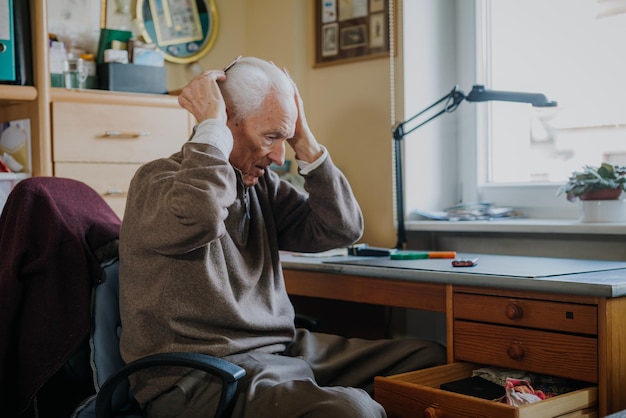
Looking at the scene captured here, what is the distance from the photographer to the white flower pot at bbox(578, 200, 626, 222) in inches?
92.9

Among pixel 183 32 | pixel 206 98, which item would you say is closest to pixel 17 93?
pixel 183 32

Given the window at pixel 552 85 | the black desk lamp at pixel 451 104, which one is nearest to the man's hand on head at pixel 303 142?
the black desk lamp at pixel 451 104

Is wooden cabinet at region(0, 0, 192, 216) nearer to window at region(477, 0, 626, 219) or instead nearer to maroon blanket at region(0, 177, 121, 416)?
maroon blanket at region(0, 177, 121, 416)

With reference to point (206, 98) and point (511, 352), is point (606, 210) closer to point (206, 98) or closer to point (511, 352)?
point (511, 352)

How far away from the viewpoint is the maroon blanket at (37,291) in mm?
1678

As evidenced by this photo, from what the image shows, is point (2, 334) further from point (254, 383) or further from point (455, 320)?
point (455, 320)

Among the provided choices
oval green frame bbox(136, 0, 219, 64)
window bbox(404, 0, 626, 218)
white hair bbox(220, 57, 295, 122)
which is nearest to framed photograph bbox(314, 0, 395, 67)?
window bbox(404, 0, 626, 218)

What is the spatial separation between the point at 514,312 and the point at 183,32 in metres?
1.85

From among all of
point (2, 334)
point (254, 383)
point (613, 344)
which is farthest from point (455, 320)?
point (2, 334)

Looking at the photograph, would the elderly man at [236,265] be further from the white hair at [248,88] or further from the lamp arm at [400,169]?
the lamp arm at [400,169]

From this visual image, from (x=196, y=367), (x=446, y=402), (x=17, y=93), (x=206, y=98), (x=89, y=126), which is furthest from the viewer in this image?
(x=89, y=126)

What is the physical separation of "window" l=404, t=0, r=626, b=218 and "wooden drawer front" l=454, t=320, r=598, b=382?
90cm

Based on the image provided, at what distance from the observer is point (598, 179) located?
2.37 meters

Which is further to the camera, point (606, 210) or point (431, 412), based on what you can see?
point (606, 210)
